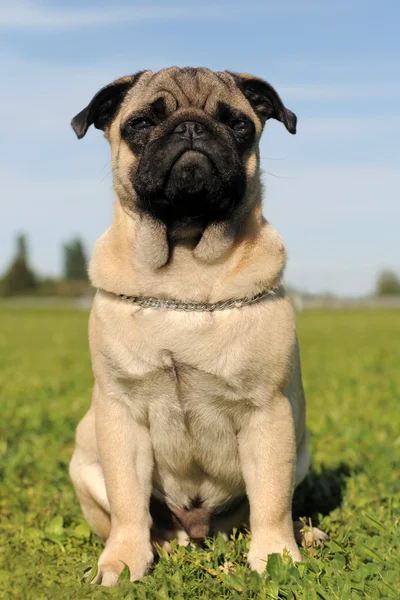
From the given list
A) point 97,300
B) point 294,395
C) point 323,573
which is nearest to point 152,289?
point 97,300

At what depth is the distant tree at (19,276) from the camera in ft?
274

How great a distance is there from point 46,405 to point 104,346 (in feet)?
15.4

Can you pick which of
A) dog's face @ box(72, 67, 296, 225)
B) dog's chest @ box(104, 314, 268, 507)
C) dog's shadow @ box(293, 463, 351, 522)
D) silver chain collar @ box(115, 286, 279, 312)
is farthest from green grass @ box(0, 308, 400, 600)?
dog's face @ box(72, 67, 296, 225)

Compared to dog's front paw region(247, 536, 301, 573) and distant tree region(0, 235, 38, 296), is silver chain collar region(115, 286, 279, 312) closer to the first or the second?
dog's front paw region(247, 536, 301, 573)

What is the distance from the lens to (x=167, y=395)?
3896 mm

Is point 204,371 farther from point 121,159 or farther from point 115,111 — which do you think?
point 115,111

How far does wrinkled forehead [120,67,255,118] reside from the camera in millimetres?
4148

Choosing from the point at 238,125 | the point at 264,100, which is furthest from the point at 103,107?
the point at 264,100

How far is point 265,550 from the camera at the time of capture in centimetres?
379

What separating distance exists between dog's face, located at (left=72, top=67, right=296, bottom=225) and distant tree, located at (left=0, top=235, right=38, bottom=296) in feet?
265

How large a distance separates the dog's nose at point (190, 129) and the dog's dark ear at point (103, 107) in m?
0.53

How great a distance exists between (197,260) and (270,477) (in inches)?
44.8

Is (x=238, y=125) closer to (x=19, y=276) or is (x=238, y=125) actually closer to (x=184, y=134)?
(x=184, y=134)

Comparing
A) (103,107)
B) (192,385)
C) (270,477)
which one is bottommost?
(270,477)
